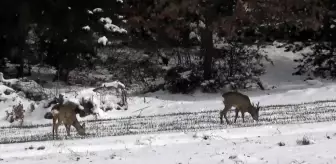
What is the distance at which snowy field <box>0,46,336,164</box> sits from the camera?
855 cm

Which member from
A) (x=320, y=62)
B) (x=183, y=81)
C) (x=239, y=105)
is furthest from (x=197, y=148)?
(x=320, y=62)

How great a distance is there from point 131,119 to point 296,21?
28.5 ft

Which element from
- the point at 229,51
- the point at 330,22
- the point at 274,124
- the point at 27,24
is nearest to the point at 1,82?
the point at 27,24

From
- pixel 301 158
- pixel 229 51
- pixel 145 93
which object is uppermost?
pixel 229 51

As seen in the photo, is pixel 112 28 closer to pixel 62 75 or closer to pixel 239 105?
pixel 62 75

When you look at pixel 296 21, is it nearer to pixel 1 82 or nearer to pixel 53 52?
pixel 53 52

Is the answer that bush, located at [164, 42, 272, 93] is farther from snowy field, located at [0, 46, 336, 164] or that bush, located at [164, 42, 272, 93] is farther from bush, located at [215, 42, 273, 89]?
snowy field, located at [0, 46, 336, 164]

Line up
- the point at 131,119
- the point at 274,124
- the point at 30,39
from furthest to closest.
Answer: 1. the point at 30,39
2. the point at 131,119
3. the point at 274,124

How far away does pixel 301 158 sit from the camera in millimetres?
7953

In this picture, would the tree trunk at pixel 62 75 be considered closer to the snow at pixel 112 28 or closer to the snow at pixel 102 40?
the snow at pixel 102 40

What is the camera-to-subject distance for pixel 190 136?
33.9 feet

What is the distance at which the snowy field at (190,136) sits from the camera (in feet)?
28.0

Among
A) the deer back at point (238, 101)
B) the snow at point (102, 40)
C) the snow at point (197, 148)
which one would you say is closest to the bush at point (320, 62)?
the snow at point (102, 40)

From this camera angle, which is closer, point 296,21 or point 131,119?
point 131,119
